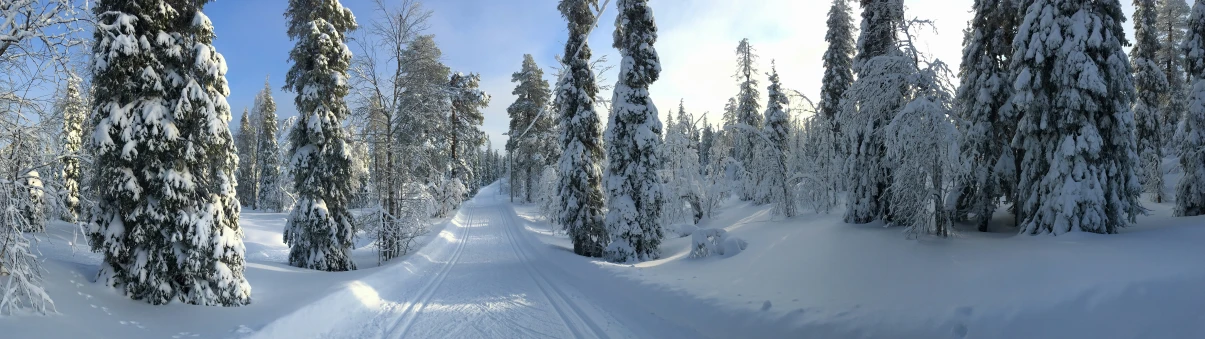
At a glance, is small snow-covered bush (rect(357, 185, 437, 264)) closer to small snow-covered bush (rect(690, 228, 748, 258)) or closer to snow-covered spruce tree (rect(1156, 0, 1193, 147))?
small snow-covered bush (rect(690, 228, 748, 258))

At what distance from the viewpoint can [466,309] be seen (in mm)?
9484

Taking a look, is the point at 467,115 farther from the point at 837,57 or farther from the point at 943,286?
the point at 943,286

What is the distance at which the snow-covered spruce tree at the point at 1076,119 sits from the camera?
11.0 m

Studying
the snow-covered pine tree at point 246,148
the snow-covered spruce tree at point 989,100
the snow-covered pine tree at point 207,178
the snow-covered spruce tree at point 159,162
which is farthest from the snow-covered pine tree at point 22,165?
the snow-covered pine tree at point 246,148

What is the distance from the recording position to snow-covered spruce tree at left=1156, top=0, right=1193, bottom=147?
25.8m

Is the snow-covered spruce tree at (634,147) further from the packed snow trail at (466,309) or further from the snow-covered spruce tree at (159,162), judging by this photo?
the snow-covered spruce tree at (159,162)

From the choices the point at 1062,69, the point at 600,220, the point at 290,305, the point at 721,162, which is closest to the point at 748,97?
the point at 721,162

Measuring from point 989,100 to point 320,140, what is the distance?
19.0m

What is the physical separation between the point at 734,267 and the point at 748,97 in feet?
73.1

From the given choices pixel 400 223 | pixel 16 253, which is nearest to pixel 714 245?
pixel 400 223

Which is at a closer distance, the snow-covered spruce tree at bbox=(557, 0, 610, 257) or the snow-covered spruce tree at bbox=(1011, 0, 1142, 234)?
the snow-covered spruce tree at bbox=(1011, 0, 1142, 234)

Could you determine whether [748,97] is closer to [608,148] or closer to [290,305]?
[608,148]

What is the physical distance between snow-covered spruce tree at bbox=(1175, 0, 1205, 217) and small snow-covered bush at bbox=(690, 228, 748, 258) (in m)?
13.4

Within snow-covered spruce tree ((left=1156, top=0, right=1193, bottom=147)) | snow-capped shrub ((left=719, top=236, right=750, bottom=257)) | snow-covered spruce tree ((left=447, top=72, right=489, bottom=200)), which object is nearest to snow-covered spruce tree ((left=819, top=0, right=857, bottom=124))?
snow-capped shrub ((left=719, top=236, right=750, bottom=257))
